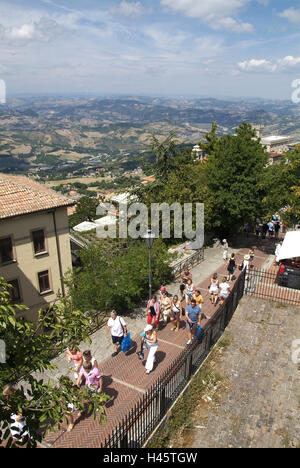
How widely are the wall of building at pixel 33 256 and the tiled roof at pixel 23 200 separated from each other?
471 millimetres

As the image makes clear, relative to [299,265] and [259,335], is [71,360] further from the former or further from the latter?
[299,265]

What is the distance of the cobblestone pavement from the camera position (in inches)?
282

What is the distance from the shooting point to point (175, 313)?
11.4m

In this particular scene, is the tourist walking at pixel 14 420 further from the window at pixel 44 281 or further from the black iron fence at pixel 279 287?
the window at pixel 44 281

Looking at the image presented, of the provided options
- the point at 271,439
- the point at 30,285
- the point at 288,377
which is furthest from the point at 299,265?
the point at 30,285

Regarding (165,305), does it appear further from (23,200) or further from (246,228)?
(246,228)

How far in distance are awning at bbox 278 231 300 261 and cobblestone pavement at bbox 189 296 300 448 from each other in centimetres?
247

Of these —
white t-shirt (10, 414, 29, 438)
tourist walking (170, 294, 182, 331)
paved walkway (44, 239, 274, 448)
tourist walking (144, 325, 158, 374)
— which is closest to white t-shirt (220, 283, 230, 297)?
paved walkway (44, 239, 274, 448)

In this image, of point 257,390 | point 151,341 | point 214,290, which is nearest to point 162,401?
→ point 151,341

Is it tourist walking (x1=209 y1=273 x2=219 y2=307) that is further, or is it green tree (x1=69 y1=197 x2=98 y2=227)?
green tree (x1=69 y1=197 x2=98 y2=227)

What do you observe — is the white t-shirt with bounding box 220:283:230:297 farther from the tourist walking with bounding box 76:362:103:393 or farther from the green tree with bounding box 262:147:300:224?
the green tree with bounding box 262:147:300:224

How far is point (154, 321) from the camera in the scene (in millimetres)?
10984

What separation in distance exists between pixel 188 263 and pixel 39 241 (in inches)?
387
